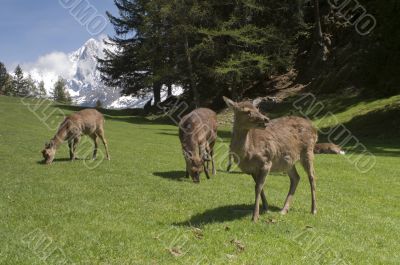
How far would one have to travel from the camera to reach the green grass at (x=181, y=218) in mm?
8227

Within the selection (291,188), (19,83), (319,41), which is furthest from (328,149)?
(19,83)

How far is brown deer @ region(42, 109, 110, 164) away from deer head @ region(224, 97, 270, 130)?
11055 millimetres

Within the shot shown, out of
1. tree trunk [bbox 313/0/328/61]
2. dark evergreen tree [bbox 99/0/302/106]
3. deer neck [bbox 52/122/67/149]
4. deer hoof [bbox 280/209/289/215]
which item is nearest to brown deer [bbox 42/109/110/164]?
deer neck [bbox 52/122/67/149]

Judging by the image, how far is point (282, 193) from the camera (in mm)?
13906

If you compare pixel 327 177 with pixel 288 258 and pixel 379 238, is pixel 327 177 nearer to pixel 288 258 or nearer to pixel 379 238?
pixel 379 238

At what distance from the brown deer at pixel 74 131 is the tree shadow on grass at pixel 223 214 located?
9876 mm

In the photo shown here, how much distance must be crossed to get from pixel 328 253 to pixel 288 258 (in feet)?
2.62

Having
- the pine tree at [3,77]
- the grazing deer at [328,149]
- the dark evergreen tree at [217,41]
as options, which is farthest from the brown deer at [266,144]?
the pine tree at [3,77]

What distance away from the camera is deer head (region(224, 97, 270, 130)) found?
988 cm

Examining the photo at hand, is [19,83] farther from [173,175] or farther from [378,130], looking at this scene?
[173,175]

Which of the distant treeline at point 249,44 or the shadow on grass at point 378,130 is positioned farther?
the distant treeline at point 249,44

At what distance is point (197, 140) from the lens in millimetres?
15742

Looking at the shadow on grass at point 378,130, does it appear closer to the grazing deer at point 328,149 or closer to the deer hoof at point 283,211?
the grazing deer at point 328,149

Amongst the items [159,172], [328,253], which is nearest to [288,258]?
[328,253]
